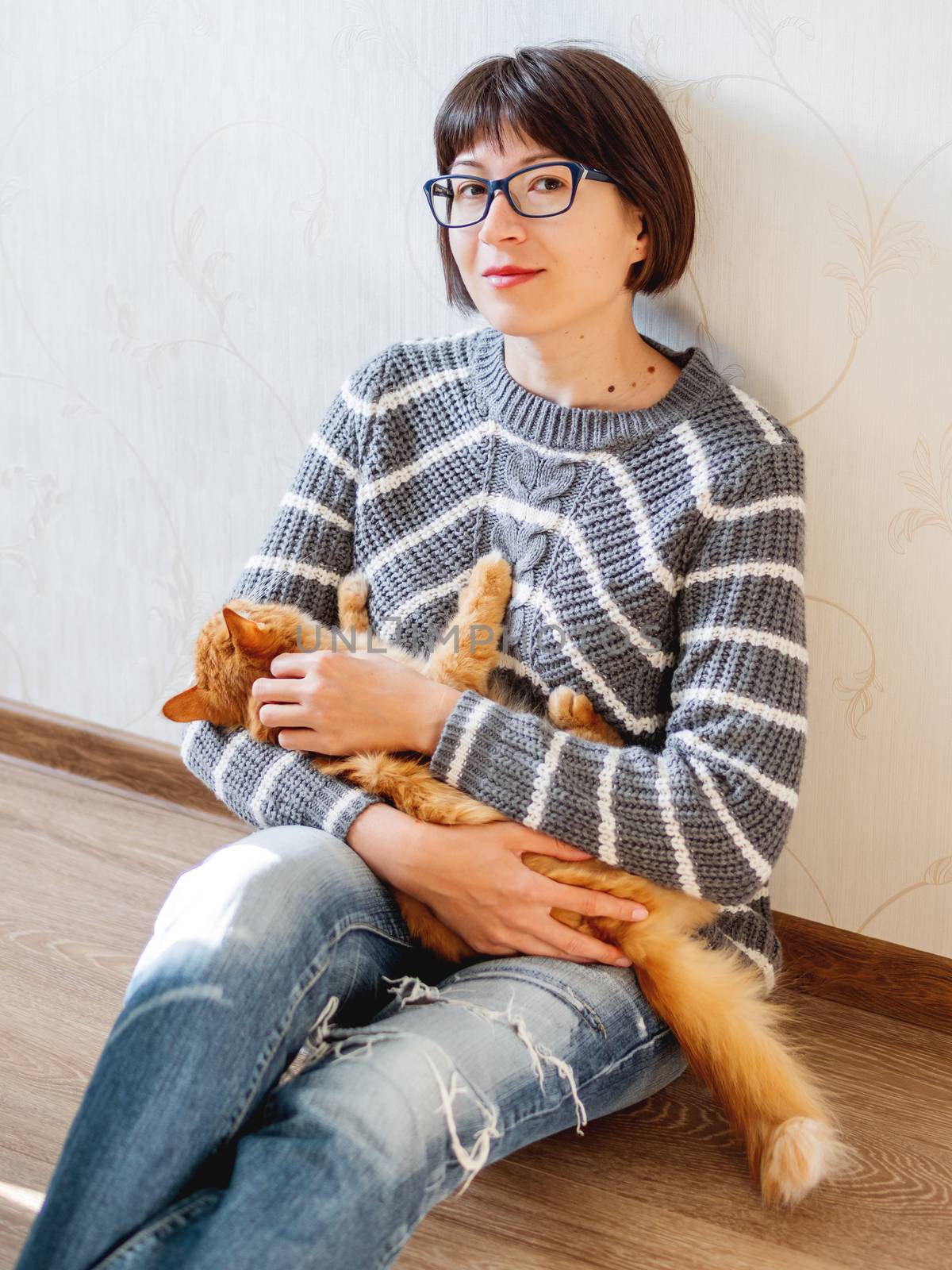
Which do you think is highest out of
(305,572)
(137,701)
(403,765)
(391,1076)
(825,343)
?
(825,343)

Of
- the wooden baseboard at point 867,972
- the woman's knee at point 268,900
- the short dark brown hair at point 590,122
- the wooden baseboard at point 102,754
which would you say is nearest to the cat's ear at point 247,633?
the woman's knee at point 268,900

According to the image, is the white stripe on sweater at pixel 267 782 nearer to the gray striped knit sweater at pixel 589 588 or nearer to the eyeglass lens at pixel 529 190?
the gray striped knit sweater at pixel 589 588

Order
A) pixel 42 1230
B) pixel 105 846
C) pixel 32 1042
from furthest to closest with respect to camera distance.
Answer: pixel 105 846 → pixel 32 1042 → pixel 42 1230

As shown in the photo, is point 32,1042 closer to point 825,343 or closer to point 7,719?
point 7,719

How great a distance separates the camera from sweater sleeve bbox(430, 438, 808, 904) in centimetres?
125

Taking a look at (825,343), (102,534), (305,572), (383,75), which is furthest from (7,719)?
(825,343)

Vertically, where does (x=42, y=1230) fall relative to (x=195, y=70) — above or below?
below

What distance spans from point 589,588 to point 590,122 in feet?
1.62

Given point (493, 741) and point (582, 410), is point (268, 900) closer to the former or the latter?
point (493, 741)

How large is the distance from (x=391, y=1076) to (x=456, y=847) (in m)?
0.27

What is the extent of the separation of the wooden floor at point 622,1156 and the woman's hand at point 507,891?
0.31 metres

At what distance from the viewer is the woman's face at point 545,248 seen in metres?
1.27

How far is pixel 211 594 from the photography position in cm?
199

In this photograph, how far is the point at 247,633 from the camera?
1.37 m
